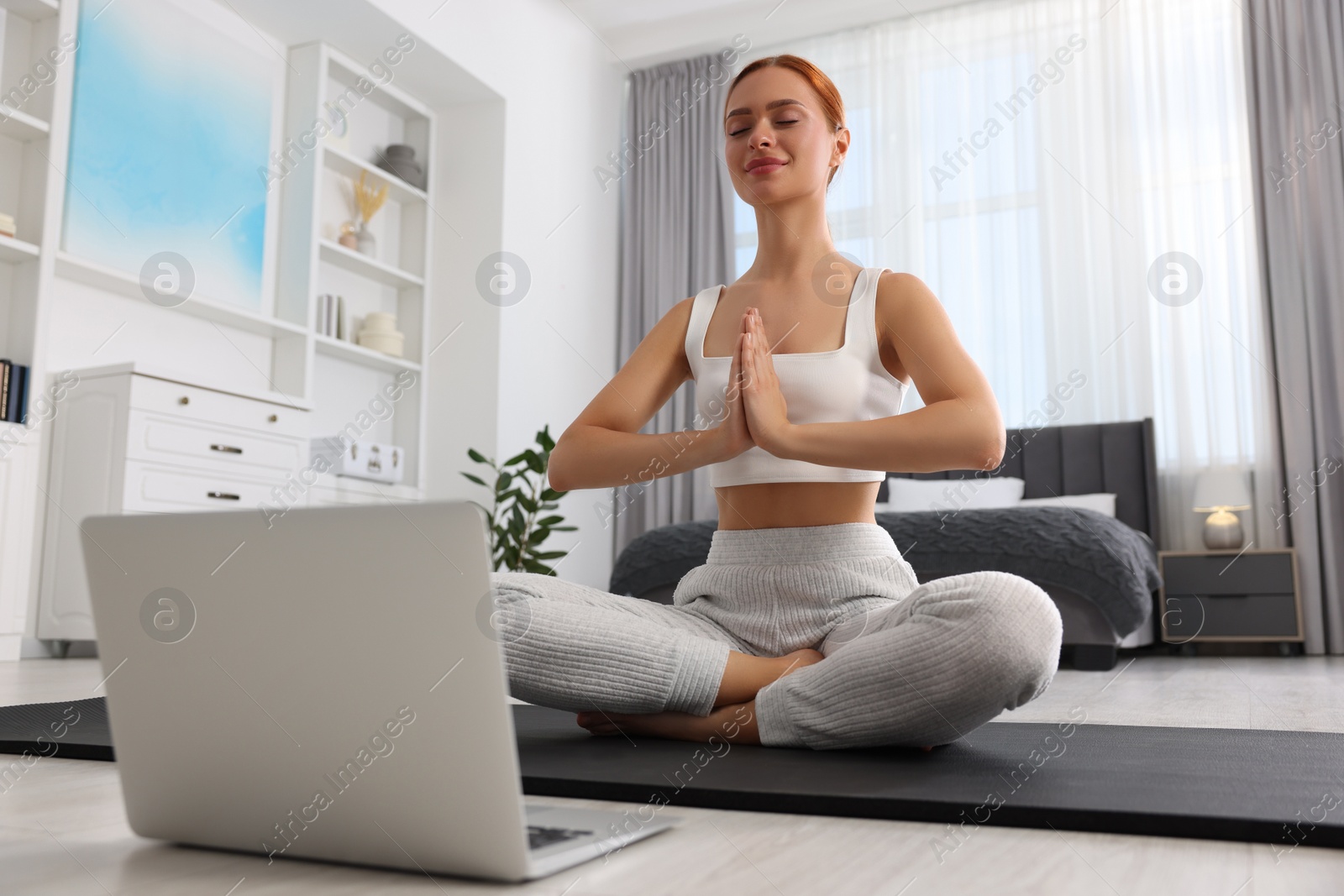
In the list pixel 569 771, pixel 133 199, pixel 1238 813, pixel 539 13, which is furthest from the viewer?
pixel 539 13

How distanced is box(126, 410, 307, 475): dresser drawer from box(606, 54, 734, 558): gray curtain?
223 centimetres

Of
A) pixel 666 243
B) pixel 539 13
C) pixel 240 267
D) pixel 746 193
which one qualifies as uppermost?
pixel 539 13

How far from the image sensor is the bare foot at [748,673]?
4.45ft

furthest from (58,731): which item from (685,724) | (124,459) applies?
(124,459)

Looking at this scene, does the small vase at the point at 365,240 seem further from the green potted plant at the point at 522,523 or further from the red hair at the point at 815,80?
the red hair at the point at 815,80

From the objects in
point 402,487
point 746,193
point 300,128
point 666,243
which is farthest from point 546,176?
point 746,193

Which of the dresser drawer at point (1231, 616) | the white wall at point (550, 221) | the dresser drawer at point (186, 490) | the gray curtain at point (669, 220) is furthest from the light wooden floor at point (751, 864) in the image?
the gray curtain at point (669, 220)

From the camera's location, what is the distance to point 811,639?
142 centimetres

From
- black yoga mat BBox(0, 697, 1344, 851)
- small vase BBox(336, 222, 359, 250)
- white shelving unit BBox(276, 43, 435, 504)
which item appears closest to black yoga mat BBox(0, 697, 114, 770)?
black yoga mat BBox(0, 697, 1344, 851)

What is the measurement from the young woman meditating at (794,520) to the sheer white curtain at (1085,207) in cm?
378

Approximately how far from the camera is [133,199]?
385cm

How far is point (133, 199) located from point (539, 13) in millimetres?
2582

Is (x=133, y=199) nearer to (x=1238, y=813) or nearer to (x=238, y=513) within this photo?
(x=238, y=513)

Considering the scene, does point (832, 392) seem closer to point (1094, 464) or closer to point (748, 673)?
point (748, 673)
